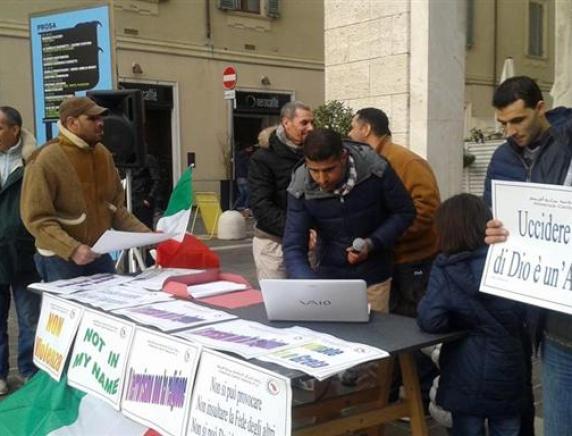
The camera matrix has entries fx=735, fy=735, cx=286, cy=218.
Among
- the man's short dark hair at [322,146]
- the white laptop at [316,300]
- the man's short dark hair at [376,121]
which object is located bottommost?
the white laptop at [316,300]

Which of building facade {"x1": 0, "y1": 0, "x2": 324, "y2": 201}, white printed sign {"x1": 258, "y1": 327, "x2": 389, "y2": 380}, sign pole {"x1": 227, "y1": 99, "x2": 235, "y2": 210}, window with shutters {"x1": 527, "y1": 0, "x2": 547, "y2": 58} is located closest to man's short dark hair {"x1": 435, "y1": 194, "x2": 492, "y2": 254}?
white printed sign {"x1": 258, "y1": 327, "x2": 389, "y2": 380}

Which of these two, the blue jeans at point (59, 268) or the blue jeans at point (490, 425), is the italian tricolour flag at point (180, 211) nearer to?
the blue jeans at point (59, 268)

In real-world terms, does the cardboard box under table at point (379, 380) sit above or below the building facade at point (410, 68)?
below

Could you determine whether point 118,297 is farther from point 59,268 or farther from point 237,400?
point 237,400

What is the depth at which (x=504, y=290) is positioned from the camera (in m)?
2.34

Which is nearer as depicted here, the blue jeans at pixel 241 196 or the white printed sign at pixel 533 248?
the white printed sign at pixel 533 248

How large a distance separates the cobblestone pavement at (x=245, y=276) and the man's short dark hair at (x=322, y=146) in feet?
4.84

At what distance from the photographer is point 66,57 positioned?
22.5 ft

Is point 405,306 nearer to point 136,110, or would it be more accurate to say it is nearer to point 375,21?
point 136,110

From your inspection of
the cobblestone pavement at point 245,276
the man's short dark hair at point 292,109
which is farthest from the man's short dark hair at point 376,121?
the cobblestone pavement at point 245,276

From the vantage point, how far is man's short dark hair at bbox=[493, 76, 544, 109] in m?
2.90

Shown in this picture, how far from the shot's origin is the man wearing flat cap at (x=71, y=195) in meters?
3.93

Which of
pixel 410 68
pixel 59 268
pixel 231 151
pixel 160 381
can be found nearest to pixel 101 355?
pixel 160 381

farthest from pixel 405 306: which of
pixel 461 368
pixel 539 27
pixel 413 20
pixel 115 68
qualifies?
pixel 539 27
